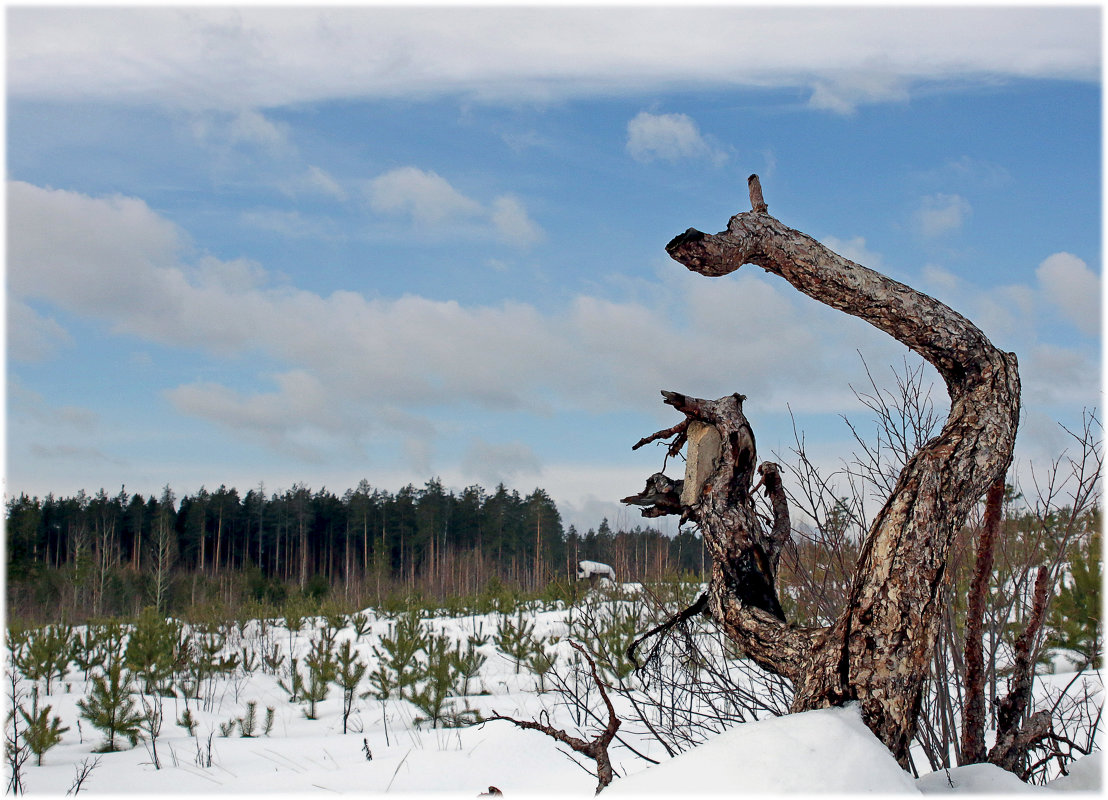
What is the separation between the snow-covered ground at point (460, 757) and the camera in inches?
92.6

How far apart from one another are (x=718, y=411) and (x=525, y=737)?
625cm

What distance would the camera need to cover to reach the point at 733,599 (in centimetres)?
320

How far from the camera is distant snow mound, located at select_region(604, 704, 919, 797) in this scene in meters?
2.29

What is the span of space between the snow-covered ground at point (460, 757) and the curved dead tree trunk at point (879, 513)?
24cm

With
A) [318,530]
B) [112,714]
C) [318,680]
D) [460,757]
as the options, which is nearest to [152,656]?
[318,680]

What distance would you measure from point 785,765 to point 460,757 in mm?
6224

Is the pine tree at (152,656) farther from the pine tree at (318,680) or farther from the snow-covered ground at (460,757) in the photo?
the pine tree at (318,680)

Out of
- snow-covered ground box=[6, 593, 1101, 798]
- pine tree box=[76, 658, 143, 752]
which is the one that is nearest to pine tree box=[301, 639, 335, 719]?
snow-covered ground box=[6, 593, 1101, 798]

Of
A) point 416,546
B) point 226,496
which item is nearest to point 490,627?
point 416,546

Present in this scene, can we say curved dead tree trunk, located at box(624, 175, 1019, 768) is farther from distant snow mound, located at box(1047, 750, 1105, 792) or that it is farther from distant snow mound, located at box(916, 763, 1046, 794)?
distant snow mound, located at box(1047, 750, 1105, 792)

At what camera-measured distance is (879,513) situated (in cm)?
289

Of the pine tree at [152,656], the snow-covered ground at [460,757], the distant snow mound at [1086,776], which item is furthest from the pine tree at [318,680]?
the distant snow mound at [1086,776]

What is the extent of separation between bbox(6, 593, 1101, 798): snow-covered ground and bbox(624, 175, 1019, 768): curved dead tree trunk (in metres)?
0.24

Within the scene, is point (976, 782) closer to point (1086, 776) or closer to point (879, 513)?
point (1086, 776)
